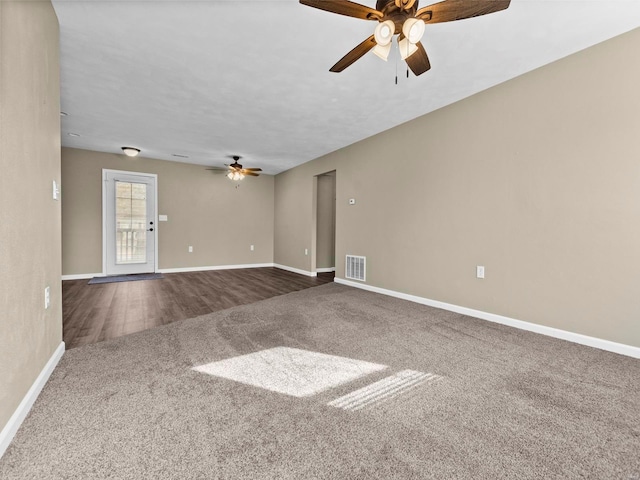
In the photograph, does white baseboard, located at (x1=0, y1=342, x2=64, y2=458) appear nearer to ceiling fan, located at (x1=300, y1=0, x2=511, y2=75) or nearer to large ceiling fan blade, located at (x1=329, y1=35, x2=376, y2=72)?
ceiling fan, located at (x1=300, y1=0, x2=511, y2=75)

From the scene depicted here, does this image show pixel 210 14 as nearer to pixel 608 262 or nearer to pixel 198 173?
pixel 608 262

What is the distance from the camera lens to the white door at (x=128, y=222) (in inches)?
229

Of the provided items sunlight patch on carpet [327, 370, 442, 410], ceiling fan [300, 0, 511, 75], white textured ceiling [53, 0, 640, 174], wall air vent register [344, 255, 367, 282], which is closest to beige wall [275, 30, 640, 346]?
white textured ceiling [53, 0, 640, 174]

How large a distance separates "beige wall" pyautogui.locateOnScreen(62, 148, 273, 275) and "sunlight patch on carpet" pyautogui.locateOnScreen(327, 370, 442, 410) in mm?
5832

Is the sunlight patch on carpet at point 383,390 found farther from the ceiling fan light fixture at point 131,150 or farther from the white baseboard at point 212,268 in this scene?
the white baseboard at point 212,268

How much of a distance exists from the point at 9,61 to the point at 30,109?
31 centimetres

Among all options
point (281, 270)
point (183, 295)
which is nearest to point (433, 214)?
point (183, 295)

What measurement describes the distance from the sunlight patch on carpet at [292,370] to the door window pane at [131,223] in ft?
16.5

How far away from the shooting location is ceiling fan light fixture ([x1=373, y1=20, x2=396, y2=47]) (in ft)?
5.94

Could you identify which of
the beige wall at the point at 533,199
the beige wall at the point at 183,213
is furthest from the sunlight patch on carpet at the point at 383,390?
the beige wall at the point at 183,213

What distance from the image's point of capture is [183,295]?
4266 mm

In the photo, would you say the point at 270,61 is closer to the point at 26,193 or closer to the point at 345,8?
the point at 345,8

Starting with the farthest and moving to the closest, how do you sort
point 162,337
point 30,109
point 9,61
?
point 162,337, point 30,109, point 9,61

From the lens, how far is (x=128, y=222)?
19.6 ft
